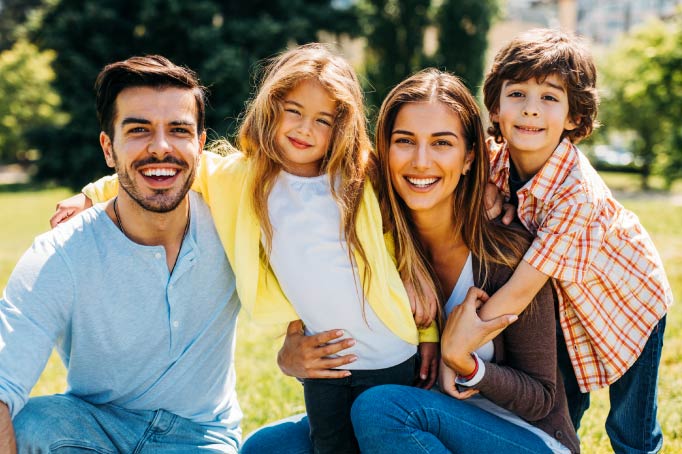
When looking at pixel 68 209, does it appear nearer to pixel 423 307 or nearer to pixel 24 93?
pixel 423 307

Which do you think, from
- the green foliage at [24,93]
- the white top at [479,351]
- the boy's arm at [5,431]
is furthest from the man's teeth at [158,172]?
the green foliage at [24,93]

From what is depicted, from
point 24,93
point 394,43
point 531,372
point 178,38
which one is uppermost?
point 178,38

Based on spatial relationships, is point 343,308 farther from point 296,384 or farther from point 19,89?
point 19,89

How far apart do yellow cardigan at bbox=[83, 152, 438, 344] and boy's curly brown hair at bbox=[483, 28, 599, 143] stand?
0.90m

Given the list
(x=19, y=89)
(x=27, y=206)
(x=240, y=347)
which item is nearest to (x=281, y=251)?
(x=240, y=347)

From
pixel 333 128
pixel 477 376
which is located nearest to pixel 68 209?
pixel 333 128

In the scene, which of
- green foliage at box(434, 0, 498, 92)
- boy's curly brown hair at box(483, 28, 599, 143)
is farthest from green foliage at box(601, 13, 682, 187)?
boy's curly brown hair at box(483, 28, 599, 143)

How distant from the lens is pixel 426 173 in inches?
107

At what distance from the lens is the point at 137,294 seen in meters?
2.60

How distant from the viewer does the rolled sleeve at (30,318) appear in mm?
2318

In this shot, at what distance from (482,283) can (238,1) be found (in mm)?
15228

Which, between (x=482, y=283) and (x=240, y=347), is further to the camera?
(x=240, y=347)

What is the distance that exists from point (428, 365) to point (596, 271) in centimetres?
85

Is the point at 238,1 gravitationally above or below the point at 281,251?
above
